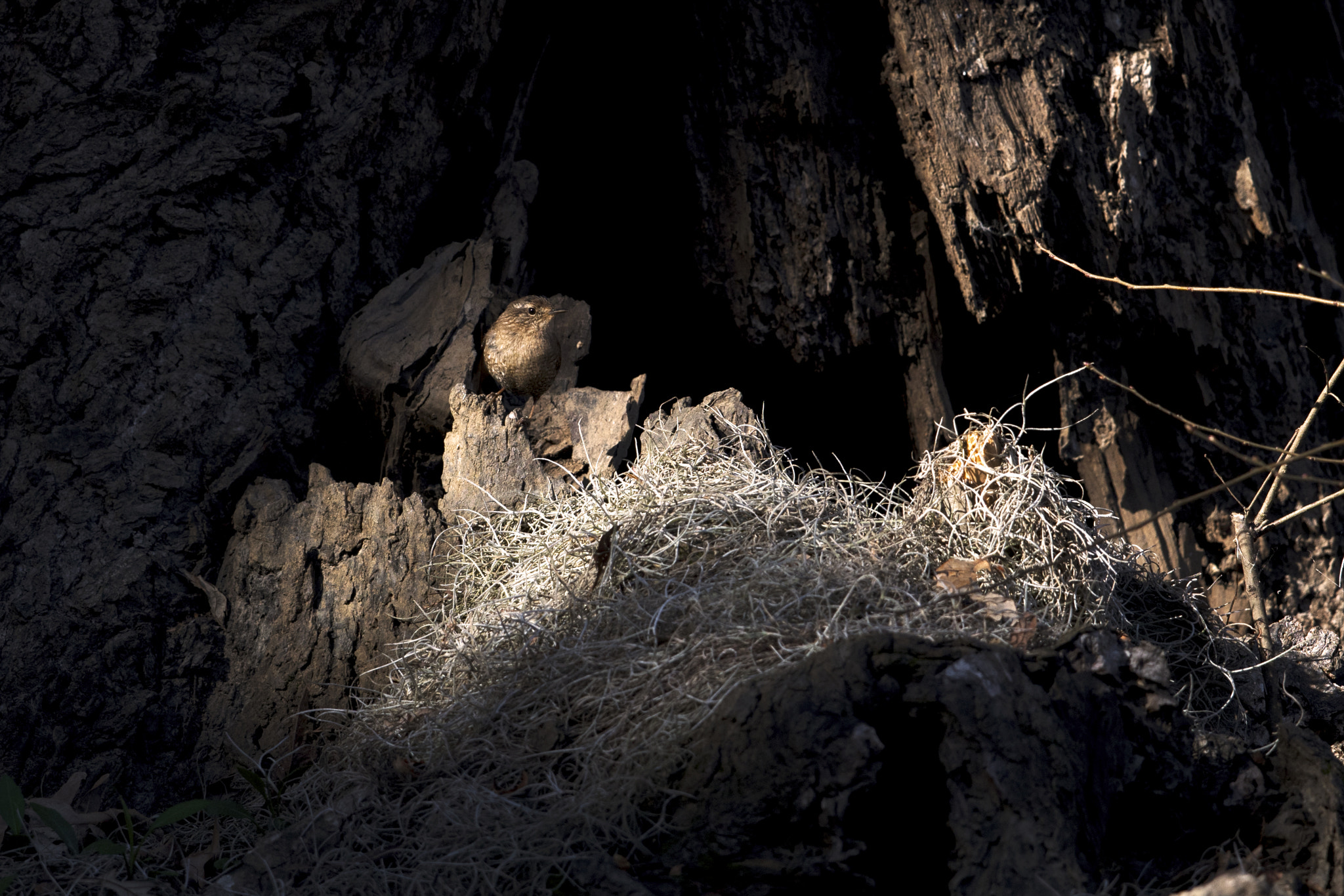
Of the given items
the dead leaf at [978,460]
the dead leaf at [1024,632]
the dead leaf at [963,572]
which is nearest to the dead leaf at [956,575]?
the dead leaf at [963,572]

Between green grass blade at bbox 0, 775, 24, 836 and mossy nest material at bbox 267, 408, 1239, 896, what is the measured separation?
0.61 metres

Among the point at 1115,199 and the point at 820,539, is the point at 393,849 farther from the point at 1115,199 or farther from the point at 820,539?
the point at 1115,199

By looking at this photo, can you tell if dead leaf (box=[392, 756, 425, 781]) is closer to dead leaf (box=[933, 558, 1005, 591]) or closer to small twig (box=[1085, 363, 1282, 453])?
dead leaf (box=[933, 558, 1005, 591])

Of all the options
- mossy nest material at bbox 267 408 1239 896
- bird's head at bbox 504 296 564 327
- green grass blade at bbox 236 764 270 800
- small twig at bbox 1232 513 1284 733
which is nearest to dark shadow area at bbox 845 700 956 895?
mossy nest material at bbox 267 408 1239 896

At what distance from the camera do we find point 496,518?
298cm

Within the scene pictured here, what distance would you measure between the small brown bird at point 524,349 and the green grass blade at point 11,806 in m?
1.78

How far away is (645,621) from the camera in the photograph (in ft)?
7.38

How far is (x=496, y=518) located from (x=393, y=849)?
1.26 meters

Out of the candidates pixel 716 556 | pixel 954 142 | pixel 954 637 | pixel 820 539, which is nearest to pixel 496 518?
pixel 716 556

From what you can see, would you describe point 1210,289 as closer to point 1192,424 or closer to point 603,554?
point 1192,424

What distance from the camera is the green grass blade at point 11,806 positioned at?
81.4 inches

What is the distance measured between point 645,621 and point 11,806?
150 cm

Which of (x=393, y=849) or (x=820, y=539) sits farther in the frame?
(x=820, y=539)

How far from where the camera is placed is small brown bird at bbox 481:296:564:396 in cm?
320
